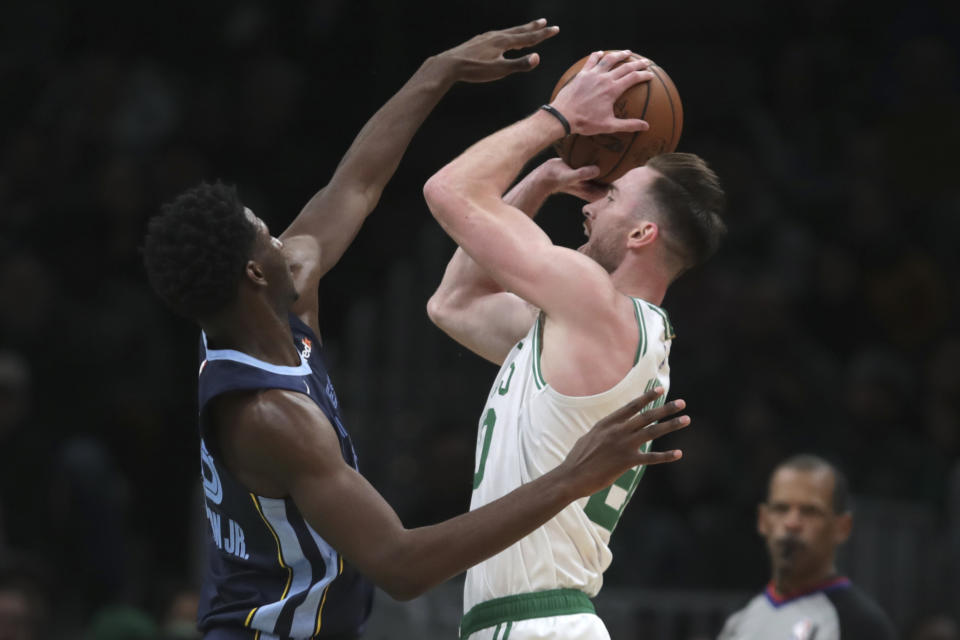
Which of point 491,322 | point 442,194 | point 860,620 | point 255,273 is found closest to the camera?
point 255,273

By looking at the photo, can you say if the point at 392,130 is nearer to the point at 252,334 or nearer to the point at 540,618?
the point at 252,334

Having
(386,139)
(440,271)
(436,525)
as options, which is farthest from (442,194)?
(440,271)

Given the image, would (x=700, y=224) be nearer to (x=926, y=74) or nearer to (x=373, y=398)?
(x=373, y=398)

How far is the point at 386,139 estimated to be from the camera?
15.0 ft

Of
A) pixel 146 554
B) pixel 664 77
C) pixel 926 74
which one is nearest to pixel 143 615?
pixel 146 554

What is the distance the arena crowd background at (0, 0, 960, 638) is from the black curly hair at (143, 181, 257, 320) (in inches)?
143

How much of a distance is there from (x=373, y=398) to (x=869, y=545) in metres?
2.69

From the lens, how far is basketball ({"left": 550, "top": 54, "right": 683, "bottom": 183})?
4.19 m

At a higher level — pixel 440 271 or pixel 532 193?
pixel 532 193

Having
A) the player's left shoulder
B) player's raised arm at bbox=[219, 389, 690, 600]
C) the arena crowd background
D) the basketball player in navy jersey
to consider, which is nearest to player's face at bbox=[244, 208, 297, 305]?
the basketball player in navy jersey

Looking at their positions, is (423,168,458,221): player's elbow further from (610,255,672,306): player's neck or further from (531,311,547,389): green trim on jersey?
(610,255,672,306): player's neck

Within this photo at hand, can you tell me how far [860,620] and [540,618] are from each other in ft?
7.22

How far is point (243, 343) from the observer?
145 inches

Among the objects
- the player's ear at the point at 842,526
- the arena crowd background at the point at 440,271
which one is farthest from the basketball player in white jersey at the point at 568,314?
the arena crowd background at the point at 440,271
